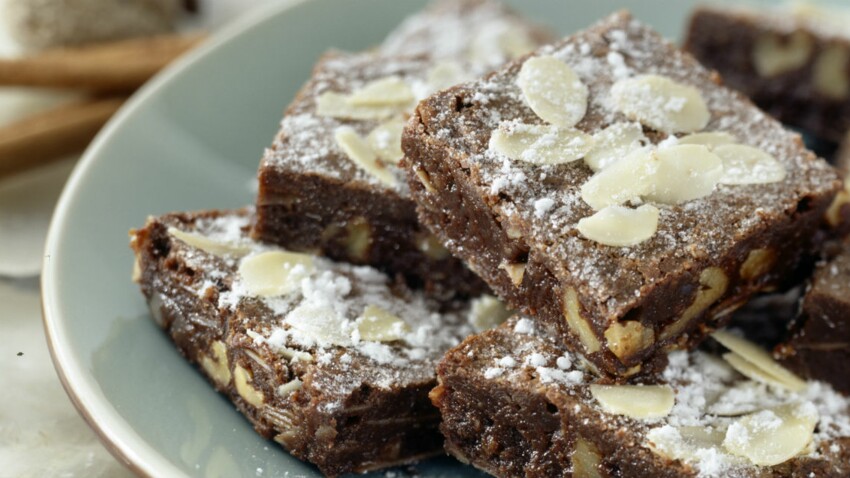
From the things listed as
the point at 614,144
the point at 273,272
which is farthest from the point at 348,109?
the point at 614,144

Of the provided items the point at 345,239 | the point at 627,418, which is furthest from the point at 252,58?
the point at 627,418

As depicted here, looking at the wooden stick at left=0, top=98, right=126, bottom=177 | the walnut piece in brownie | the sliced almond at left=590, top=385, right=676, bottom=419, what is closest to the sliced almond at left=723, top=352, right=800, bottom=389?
the sliced almond at left=590, top=385, right=676, bottom=419

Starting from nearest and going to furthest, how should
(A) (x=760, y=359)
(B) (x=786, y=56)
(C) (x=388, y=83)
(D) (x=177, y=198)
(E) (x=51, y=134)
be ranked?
(A) (x=760, y=359), (C) (x=388, y=83), (D) (x=177, y=198), (E) (x=51, y=134), (B) (x=786, y=56)

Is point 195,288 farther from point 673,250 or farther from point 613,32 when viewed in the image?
point 613,32

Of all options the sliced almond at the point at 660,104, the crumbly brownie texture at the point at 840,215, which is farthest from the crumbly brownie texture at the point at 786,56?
the sliced almond at the point at 660,104

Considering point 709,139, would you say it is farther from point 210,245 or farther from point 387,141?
point 210,245

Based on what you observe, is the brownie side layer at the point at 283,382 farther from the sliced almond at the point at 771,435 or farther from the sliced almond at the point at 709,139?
the sliced almond at the point at 709,139
